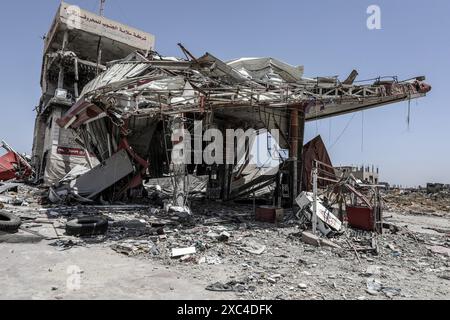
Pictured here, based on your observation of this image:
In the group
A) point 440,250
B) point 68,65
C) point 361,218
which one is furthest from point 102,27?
point 440,250

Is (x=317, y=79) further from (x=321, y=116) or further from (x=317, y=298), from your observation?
(x=317, y=298)

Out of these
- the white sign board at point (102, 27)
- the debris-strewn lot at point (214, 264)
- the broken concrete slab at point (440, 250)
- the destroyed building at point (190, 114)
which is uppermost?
the white sign board at point (102, 27)

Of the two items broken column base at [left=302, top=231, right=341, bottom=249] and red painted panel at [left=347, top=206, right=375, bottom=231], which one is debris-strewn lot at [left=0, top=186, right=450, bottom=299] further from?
red painted panel at [left=347, top=206, right=375, bottom=231]

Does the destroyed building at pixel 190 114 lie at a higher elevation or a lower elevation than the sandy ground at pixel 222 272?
higher

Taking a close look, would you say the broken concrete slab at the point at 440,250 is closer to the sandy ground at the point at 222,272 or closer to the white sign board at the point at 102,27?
the sandy ground at the point at 222,272

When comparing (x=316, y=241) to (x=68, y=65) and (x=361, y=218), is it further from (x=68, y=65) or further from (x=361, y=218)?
(x=68, y=65)

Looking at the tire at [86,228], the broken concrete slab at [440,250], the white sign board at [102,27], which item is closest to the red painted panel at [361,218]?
the broken concrete slab at [440,250]

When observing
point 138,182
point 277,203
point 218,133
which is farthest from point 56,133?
point 277,203

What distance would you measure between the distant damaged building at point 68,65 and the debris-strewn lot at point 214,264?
55.0ft

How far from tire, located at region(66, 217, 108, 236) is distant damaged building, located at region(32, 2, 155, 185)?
17154mm

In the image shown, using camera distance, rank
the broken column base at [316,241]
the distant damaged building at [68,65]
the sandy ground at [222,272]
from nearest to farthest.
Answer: the sandy ground at [222,272], the broken column base at [316,241], the distant damaged building at [68,65]

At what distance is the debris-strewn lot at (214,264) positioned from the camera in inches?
204
